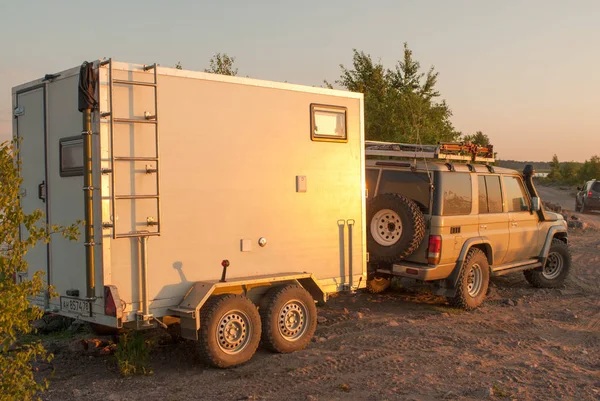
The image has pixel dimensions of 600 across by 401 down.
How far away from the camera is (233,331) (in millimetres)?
6605

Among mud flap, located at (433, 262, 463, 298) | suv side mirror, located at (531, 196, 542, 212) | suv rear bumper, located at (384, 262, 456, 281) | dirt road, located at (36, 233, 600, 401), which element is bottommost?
dirt road, located at (36, 233, 600, 401)

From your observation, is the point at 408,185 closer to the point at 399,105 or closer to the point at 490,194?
the point at 490,194

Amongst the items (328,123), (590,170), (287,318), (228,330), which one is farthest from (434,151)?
(590,170)

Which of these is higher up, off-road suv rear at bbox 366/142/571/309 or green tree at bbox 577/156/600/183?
green tree at bbox 577/156/600/183

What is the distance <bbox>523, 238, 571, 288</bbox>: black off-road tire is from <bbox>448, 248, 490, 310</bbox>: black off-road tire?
213cm

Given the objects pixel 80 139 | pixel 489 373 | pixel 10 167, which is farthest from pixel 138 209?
pixel 489 373

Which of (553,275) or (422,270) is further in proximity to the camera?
(553,275)

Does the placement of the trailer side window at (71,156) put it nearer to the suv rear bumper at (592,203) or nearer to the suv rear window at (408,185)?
the suv rear window at (408,185)

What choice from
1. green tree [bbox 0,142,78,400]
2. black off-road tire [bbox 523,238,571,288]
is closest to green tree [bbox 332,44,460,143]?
black off-road tire [bbox 523,238,571,288]

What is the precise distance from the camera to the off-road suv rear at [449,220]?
8.83 meters

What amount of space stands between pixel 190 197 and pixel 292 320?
1887 mm

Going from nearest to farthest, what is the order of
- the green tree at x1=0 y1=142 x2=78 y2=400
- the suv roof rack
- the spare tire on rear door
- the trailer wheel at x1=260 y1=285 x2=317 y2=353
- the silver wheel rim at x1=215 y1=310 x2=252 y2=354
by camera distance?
1. the green tree at x1=0 y1=142 x2=78 y2=400
2. the silver wheel rim at x1=215 y1=310 x2=252 y2=354
3. the trailer wheel at x1=260 y1=285 x2=317 y2=353
4. the spare tire on rear door
5. the suv roof rack

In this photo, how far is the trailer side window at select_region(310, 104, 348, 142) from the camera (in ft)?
24.8

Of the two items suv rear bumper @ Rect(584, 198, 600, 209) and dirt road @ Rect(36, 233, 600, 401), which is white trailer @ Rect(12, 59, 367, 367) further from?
suv rear bumper @ Rect(584, 198, 600, 209)
